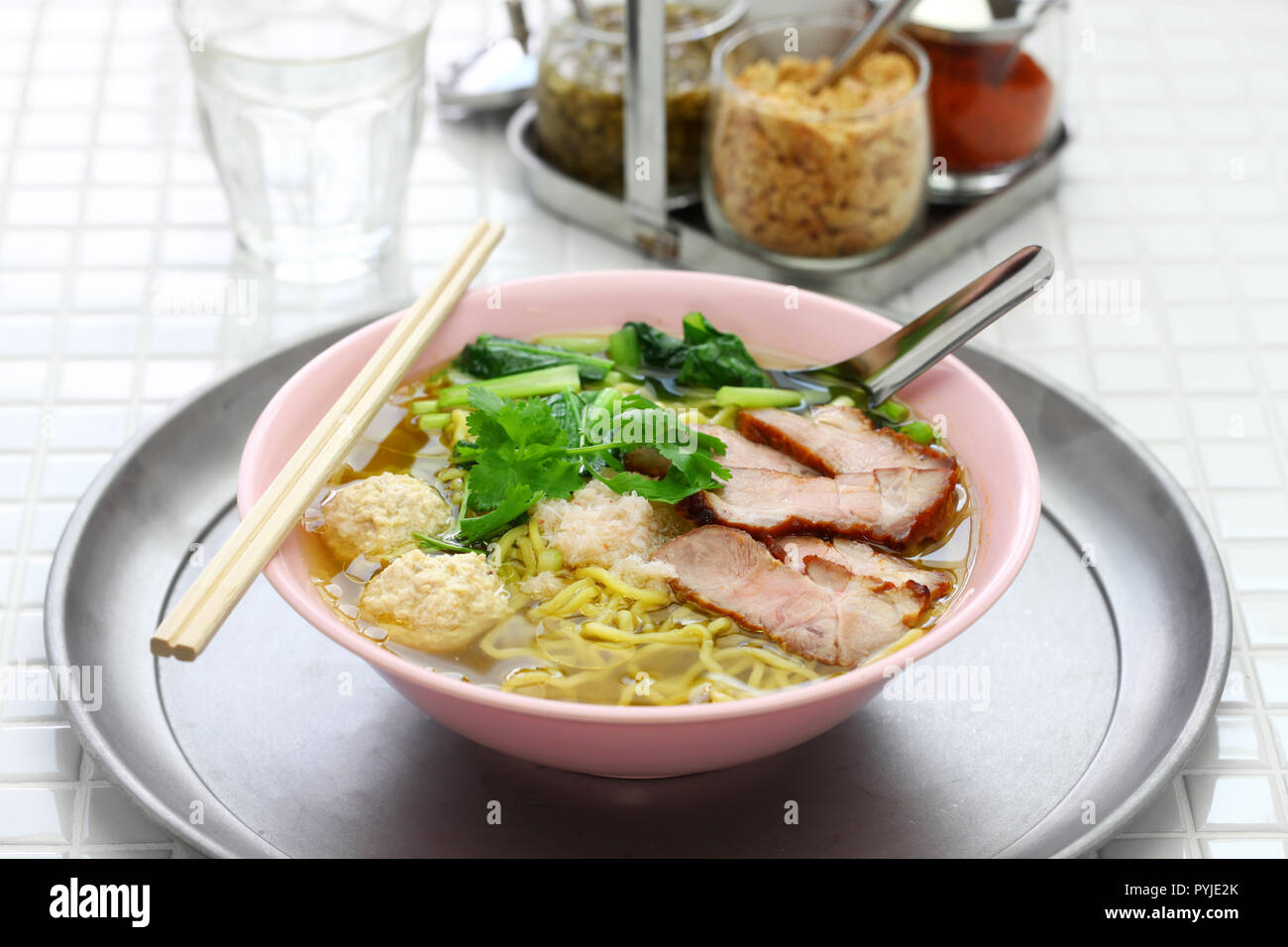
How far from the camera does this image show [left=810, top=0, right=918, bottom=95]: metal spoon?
3.58 metres

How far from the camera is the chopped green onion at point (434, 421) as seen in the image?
2832 millimetres

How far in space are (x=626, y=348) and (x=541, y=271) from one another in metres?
1.01

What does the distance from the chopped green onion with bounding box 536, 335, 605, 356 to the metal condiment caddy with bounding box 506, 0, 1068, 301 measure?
33.0 inches

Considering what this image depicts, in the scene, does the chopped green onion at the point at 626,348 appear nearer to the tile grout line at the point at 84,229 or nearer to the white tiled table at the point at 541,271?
the white tiled table at the point at 541,271

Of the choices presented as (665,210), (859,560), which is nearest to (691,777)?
(859,560)

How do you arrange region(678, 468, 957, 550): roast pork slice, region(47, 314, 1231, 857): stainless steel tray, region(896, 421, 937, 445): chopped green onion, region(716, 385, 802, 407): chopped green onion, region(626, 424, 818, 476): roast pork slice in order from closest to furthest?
region(47, 314, 1231, 857): stainless steel tray < region(678, 468, 957, 550): roast pork slice < region(626, 424, 818, 476): roast pork slice < region(896, 421, 937, 445): chopped green onion < region(716, 385, 802, 407): chopped green onion

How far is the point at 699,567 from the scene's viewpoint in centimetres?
245

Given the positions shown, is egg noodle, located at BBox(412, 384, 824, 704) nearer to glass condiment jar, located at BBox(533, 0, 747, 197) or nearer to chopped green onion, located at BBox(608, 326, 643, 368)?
chopped green onion, located at BBox(608, 326, 643, 368)

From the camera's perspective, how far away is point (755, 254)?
146 inches

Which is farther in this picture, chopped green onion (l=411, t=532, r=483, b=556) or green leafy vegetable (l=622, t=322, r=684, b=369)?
green leafy vegetable (l=622, t=322, r=684, b=369)

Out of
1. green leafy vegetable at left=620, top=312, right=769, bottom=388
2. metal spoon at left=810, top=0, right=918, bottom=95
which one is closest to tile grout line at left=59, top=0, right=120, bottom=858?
green leafy vegetable at left=620, top=312, right=769, bottom=388

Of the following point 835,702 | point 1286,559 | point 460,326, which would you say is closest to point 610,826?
point 835,702

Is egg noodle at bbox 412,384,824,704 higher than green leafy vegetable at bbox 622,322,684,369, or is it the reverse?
green leafy vegetable at bbox 622,322,684,369

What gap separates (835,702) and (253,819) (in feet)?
3.15
